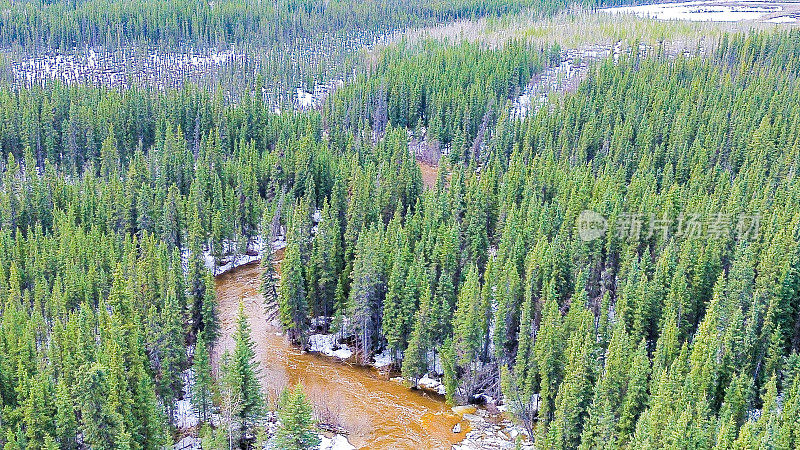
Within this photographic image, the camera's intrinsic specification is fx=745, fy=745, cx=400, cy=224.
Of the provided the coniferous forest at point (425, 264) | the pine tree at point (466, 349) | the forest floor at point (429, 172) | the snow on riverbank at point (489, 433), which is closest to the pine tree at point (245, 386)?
the coniferous forest at point (425, 264)

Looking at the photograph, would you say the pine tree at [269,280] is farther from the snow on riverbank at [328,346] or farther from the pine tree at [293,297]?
the snow on riverbank at [328,346]

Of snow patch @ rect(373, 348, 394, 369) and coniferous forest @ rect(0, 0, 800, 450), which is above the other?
coniferous forest @ rect(0, 0, 800, 450)

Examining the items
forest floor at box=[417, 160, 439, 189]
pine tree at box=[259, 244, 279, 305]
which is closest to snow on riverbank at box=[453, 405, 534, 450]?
pine tree at box=[259, 244, 279, 305]

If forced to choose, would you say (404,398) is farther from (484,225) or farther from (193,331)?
(484,225)

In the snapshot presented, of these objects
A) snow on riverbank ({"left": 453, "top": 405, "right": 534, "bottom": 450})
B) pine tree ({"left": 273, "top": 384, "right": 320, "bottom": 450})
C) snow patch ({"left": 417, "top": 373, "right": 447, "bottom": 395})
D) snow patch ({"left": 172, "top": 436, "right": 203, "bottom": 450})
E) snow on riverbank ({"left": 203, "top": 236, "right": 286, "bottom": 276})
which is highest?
pine tree ({"left": 273, "top": 384, "right": 320, "bottom": 450})

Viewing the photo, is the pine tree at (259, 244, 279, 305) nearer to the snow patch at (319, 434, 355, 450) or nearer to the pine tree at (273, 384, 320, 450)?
the snow patch at (319, 434, 355, 450)

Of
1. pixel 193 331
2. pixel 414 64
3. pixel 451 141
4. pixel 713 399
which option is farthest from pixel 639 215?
pixel 414 64

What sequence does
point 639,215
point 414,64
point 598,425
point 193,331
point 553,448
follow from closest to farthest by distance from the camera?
1. point 598,425
2. point 553,448
3. point 193,331
4. point 639,215
5. point 414,64
